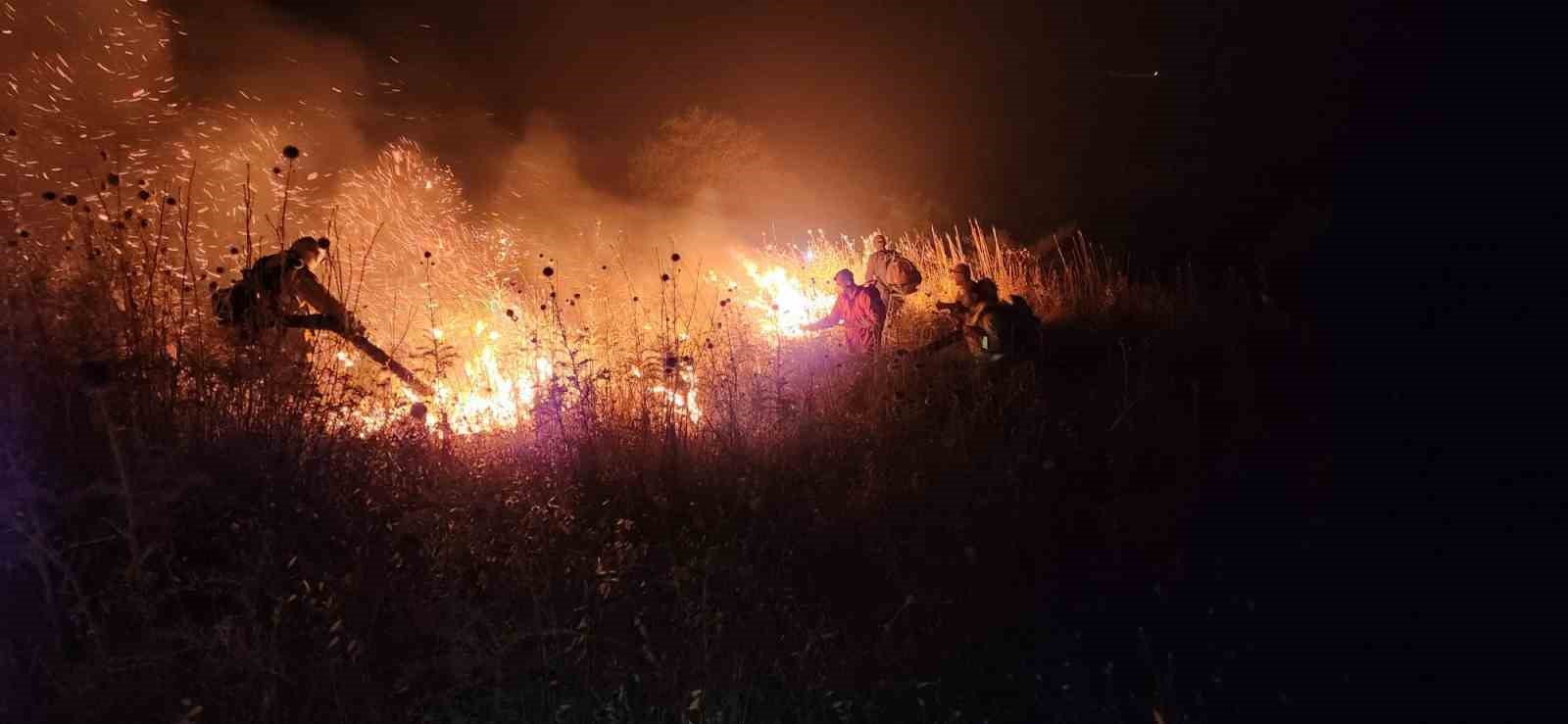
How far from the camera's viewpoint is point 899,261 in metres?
9.94

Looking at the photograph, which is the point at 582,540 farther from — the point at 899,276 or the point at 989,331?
the point at 899,276

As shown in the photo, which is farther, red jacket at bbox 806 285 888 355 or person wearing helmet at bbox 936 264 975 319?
red jacket at bbox 806 285 888 355

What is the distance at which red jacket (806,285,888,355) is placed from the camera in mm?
8375

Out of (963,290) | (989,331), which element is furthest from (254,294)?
(963,290)

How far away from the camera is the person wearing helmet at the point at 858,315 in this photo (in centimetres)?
838

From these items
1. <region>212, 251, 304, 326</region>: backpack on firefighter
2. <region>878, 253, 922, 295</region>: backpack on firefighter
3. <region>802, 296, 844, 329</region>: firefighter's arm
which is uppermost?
<region>878, 253, 922, 295</region>: backpack on firefighter

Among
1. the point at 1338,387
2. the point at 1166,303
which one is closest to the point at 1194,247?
the point at 1166,303

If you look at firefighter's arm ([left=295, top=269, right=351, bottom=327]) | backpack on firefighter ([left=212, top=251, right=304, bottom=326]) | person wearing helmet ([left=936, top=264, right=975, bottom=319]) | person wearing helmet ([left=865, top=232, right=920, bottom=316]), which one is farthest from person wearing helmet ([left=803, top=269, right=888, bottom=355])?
backpack on firefighter ([left=212, top=251, right=304, bottom=326])

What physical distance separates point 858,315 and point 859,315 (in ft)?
0.09

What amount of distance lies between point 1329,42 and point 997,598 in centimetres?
2524

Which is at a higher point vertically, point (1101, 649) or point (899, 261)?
point (899, 261)

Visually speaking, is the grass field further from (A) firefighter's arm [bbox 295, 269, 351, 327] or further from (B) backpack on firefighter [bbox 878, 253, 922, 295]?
(B) backpack on firefighter [bbox 878, 253, 922, 295]

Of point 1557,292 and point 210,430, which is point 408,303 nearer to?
point 210,430

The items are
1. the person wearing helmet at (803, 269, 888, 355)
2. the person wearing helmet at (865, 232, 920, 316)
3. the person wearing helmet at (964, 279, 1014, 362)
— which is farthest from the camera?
the person wearing helmet at (865, 232, 920, 316)
